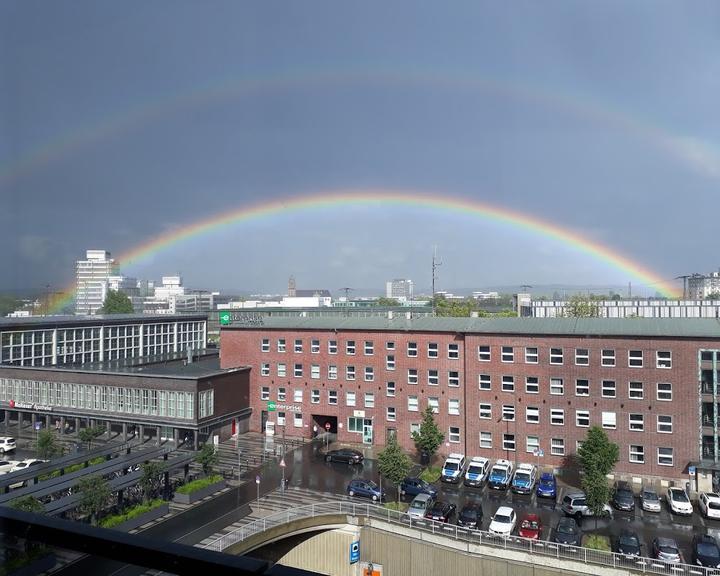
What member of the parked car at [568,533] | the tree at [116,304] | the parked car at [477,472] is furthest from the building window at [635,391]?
the tree at [116,304]

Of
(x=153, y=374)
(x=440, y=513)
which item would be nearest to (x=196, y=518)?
(x=440, y=513)

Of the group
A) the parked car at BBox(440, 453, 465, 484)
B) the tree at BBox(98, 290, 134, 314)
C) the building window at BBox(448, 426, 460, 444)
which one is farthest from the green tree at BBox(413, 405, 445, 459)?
the tree at BBox(98, 290, 134, 314)

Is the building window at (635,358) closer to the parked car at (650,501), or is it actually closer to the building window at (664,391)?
the building window at (664,391)

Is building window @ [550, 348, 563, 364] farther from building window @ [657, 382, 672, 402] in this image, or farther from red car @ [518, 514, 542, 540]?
red car @ [518, 514, 542, 540]

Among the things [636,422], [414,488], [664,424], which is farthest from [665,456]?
[414,488]

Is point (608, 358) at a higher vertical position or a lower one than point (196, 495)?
higher

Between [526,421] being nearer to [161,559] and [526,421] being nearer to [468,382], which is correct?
[468,382]

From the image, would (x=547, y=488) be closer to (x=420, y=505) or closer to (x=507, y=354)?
(x=420, y=505)
